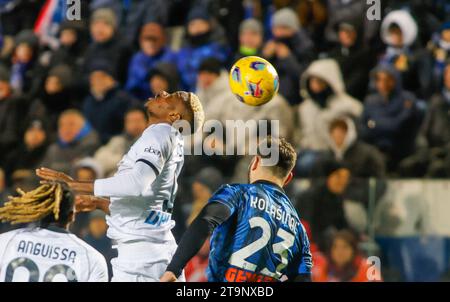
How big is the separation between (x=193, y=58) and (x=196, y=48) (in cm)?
14

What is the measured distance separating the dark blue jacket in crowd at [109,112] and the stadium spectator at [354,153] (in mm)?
2120

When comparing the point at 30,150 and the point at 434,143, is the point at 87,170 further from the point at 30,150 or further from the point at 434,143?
the point at 434,143

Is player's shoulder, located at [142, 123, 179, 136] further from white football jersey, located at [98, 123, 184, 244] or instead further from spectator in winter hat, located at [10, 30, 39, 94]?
spectator in winter hat, located at [10, 30, 39, 94]

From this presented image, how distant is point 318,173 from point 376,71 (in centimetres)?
158

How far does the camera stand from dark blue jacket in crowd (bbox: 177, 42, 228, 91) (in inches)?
522

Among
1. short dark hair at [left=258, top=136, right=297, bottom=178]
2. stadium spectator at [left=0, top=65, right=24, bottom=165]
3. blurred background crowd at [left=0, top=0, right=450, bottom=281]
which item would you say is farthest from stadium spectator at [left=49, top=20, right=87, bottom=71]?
short dark hair at [left=258, top=136, right=297, bottom=178]

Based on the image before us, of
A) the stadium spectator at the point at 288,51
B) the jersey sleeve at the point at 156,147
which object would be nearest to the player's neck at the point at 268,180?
the jersey sleeve at the point at 156,147

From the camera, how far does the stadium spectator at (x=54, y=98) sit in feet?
44.1

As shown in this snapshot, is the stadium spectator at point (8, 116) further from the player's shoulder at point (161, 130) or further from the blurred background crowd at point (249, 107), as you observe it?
the player's shoulder at point (161, 130)

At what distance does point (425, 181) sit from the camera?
39.6 ft

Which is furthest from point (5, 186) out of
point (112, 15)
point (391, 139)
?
point (391, 139)

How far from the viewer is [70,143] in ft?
42.2

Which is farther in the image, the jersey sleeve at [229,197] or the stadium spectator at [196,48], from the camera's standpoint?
the stadium spectator at [196,48]
